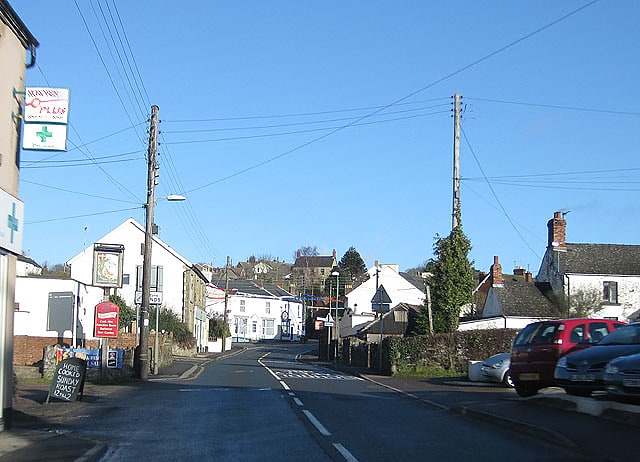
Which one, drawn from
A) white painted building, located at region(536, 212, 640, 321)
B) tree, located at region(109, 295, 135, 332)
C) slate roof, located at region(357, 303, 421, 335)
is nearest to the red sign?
tree, located at region(109, 295, 135, 332)

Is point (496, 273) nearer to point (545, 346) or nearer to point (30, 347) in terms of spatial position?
point (30, 347)

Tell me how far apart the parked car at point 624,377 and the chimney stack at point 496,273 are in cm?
3723

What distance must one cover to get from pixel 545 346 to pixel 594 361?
2.76m

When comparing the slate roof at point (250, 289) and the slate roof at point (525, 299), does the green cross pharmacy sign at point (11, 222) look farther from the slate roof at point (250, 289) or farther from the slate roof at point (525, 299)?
the slate roof at point (250, 289)

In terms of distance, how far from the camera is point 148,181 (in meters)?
29.1

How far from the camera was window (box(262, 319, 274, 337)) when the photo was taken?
113 m

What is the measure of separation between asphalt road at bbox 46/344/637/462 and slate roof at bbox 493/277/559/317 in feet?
87.1

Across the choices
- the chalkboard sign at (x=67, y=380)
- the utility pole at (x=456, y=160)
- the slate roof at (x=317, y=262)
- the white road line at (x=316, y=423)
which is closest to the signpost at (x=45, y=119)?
the chalkboard sign at (x=67, y=380)

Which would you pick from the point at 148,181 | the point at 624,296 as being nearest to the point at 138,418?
the point at 148,181

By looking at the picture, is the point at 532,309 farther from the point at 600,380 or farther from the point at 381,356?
the point at 600,380

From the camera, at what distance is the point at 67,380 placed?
17.9 meters

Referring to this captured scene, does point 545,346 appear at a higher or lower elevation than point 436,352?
higher

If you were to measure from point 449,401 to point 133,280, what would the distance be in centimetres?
4723

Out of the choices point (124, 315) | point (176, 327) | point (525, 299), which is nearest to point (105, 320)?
point (124, 315)
